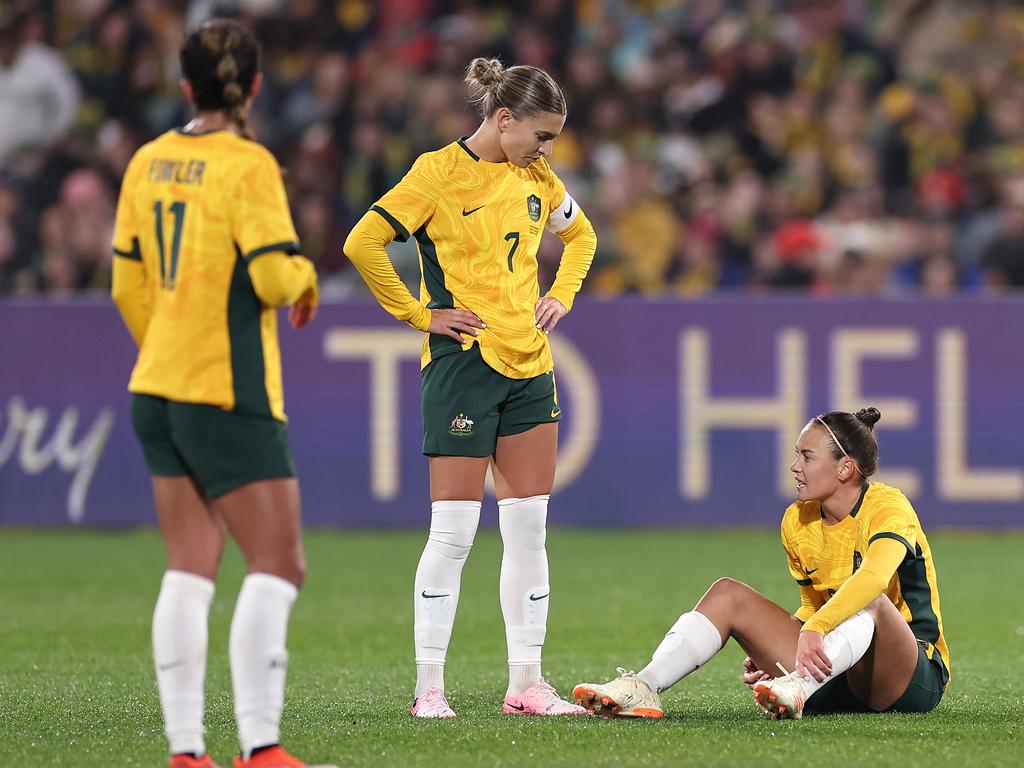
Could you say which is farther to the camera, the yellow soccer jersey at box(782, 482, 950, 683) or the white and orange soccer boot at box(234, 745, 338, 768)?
the yellow soccer jersey at box(782, 482, 950, 683)

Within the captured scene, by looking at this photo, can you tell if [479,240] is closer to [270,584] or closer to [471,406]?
[471,406]

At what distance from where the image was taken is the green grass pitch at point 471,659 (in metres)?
4.55

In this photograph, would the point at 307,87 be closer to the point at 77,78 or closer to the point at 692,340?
the point at 77,78

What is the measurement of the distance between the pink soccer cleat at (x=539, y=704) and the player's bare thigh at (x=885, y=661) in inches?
33.7

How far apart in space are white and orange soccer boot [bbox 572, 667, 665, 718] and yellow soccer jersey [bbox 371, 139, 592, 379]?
102 centimetres

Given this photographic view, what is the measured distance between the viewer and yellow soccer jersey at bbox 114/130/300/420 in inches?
156

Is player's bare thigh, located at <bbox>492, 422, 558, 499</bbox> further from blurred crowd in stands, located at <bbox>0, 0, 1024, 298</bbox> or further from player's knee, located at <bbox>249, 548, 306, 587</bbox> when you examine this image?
blurred crowd in stands, located at <bbox>0, 0, 1024, 298</bbox>

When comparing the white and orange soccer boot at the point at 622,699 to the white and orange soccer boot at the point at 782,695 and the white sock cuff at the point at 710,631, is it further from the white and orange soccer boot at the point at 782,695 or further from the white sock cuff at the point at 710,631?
the white and orange soccer boot at the point at 782,695

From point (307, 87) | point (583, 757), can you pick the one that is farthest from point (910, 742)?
point (307, 87)

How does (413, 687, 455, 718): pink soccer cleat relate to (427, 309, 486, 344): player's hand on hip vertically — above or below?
below

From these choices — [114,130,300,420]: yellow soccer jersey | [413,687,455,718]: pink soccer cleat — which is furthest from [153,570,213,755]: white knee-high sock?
[413,687,455,718]: pink soccer cleat

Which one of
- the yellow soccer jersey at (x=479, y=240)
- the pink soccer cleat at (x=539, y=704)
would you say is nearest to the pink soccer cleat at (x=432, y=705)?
the pink soccer cleat at (x=539, y=704)

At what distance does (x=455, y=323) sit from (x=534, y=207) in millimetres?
487

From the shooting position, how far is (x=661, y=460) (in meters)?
11.1
